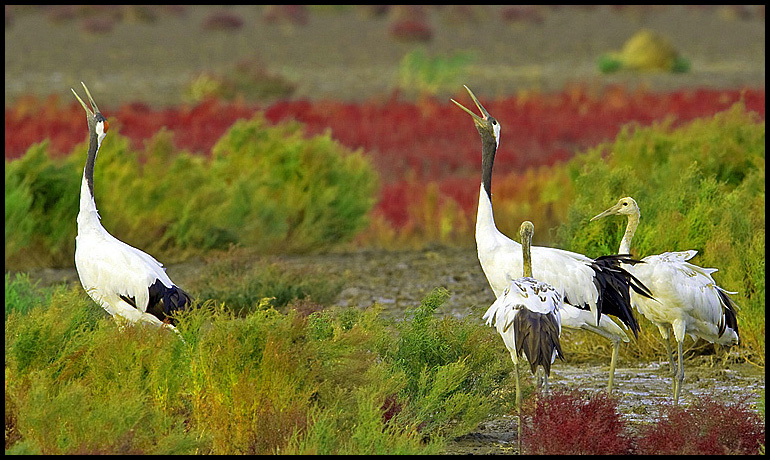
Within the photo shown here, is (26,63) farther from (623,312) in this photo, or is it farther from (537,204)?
(623,312)

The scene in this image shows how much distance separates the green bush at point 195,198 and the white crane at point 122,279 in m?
3.62

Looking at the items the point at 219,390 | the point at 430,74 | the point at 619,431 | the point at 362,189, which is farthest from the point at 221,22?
the point at 619,431

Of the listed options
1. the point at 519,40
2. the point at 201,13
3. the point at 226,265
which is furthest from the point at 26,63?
the point at 226,265

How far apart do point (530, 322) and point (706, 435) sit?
937 mm

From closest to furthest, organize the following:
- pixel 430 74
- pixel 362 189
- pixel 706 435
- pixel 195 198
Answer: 1. pixel 706 435
2. pixel 195 198
3. pixel 362 189
4. pixel 430 74

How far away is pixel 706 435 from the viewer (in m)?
5.11

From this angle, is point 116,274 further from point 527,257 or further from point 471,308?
point 527,257

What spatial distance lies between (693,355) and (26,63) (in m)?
26.5

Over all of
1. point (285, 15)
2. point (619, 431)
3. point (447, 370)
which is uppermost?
point (285, 15)

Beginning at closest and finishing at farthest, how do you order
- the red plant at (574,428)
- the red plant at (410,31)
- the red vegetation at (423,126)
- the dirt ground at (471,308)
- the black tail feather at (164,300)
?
the red plant at (574,428)
the dirt ground at (471,308)
the black tail feather at (164,300)
the red vegetation at (423,126)
the red plant at (410,31)

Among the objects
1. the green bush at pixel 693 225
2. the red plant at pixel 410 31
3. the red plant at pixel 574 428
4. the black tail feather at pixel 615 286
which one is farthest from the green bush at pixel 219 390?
the red plant at pixel 410 31

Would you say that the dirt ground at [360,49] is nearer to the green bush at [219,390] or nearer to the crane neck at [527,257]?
the crane neck at [527,257]

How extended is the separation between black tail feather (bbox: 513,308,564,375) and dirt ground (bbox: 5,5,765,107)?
20110 mm

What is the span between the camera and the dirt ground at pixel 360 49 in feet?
93.9
